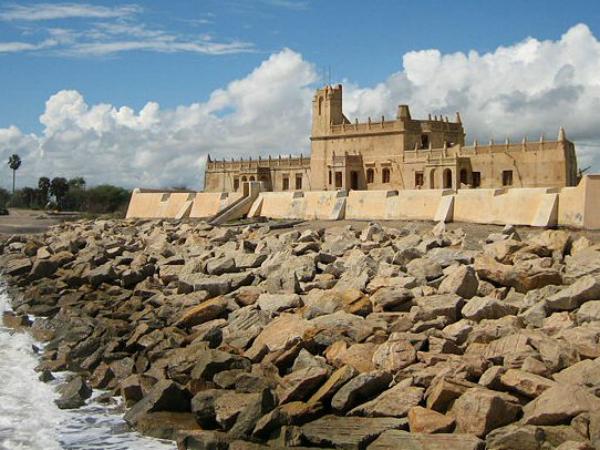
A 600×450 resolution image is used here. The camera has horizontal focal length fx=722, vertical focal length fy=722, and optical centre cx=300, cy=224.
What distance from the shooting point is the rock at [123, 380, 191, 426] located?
9938 millimetres

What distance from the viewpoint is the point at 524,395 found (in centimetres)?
815

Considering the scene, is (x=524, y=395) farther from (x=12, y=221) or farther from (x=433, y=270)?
(x=12, y=221)

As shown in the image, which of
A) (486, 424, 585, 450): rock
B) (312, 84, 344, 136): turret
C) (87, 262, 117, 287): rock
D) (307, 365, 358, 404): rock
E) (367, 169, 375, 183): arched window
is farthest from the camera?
(312, 84, 344, 136): turret

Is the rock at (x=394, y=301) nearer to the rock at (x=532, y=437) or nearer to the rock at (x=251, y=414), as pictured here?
the rock at (x=251, y=414)

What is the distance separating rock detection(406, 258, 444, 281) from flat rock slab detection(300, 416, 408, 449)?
4.83 meters

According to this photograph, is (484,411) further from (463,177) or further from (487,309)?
(463,177)

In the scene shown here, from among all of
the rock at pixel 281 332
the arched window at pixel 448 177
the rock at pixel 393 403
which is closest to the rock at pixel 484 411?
the rock at pixel 393 403

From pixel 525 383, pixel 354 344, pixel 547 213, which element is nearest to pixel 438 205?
pixel 547 213

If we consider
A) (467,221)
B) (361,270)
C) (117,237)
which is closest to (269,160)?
(117,237)

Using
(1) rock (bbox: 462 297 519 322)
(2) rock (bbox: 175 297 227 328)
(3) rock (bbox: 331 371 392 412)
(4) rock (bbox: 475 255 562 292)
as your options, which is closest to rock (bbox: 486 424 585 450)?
(3) rock (bbox: 331 371 392 412)

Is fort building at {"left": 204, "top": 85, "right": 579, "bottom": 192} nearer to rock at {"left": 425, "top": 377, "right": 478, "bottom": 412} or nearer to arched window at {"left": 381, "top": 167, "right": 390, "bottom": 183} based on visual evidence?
arched window at {"left": 381, "top": 167, "right": 390, "bottom": 183}

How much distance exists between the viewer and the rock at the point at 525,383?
26.5 ft

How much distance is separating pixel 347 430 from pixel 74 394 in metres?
5.03

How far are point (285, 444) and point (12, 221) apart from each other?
4983 centimetres
